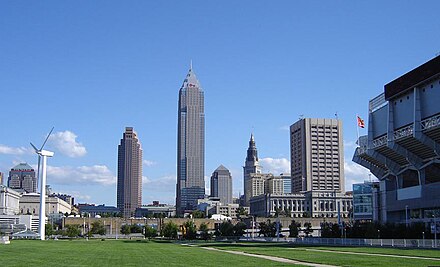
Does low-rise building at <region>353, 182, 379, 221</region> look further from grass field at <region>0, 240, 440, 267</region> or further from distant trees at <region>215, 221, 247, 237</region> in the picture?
grass field at <region>0, 240, 440, 267</region>

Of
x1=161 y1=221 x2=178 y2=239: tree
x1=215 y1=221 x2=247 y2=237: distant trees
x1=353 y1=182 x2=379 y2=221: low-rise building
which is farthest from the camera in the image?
x1=161 y1=221 x2=178 y2=239: tree

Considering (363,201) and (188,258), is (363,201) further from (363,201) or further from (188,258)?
(188,258)

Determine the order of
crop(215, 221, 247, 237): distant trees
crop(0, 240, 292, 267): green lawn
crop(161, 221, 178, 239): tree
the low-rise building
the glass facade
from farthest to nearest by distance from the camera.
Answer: crop(161, 221, 178, 239): tree, crop(215, 221, 247, 237): distant trees, the glass facade, the low-rise building, crop(0, 240, 292, 267): green lawn

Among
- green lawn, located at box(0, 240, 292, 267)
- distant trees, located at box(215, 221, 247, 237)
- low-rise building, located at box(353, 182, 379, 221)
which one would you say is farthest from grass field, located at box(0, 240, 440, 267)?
distant trees, located at box(215, 221, 247, 237)

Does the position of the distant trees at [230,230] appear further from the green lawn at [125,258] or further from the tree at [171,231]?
the green lawn at [125,258]

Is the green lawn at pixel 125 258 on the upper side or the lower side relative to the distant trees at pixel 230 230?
upper

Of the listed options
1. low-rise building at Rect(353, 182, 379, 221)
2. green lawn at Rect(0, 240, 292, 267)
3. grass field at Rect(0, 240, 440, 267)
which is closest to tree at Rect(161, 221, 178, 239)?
low-rise building at Rect(353, 182, 379, 221)

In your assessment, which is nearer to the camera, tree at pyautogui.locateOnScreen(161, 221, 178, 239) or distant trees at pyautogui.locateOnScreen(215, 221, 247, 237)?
distant trees at pyautogui.locateOnScreen(215, 221, 247, 237)

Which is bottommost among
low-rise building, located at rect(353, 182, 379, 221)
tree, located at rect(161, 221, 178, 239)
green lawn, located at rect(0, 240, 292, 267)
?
tree, located at rect(161, 221, 178, 239)

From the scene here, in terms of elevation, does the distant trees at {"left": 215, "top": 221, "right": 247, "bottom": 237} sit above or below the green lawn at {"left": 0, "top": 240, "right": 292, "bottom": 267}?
A: below

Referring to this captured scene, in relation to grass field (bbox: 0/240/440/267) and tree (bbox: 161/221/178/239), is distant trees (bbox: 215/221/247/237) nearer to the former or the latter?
tree (bbox: 161/221/178/239)

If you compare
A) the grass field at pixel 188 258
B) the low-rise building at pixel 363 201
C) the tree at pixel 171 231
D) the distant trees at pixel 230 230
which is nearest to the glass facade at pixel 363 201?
the low-rise building at pixel 363 201

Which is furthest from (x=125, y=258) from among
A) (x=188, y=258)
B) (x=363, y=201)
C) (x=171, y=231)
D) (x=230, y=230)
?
(x=171, y=231)

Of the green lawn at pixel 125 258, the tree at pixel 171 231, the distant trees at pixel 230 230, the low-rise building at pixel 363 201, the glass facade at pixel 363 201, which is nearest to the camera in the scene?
the green lawn at pixel 125 258
